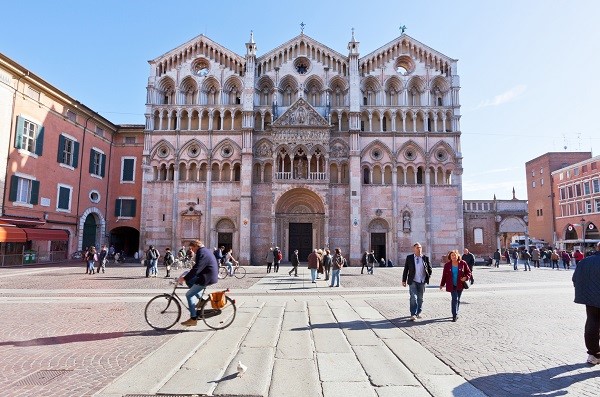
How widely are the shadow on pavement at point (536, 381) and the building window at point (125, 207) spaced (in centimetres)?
3727

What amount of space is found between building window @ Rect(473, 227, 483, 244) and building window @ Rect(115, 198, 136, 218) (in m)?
36.3

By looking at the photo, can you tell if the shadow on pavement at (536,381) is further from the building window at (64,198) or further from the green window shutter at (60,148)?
the green window shutter at (60,148)

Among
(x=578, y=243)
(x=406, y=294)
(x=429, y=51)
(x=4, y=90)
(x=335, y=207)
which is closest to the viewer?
(x=406, y=294)

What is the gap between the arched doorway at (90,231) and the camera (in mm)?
34688

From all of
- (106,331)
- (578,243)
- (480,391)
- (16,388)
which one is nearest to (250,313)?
(106,331)

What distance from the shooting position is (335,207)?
35.1m

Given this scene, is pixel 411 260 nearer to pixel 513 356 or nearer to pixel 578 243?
pixel 513 356

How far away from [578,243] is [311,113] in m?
Answer: 43.4

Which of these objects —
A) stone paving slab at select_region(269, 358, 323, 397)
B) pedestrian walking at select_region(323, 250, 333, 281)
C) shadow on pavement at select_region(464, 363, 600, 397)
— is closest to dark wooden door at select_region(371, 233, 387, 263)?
pedestrian walking at select_region(323, 250, 333, 281)

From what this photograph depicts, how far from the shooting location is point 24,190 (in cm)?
2798

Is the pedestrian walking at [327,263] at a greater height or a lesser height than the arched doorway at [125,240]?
lesser

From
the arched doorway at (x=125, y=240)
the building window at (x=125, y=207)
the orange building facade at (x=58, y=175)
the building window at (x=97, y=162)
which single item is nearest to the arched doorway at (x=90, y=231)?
the orange building facade at (x=58, y=175)

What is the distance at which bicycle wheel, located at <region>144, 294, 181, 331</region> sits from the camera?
8910mm

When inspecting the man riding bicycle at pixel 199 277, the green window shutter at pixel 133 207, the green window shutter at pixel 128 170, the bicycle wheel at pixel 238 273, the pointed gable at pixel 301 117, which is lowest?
the bicycle wheel at pixel 238 273
